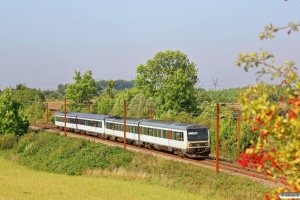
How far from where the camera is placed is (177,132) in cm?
3466

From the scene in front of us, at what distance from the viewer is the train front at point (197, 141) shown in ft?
112

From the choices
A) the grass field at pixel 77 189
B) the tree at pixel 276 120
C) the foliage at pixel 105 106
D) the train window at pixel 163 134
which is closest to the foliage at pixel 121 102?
the foliage at pixel 105 106

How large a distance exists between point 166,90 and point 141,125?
105 ft

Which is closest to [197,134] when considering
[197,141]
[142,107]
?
[197,141]

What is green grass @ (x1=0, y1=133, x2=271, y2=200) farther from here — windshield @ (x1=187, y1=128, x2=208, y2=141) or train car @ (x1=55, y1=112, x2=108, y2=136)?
train car @ (x1=55, y1=112, x2=108, y2=136)

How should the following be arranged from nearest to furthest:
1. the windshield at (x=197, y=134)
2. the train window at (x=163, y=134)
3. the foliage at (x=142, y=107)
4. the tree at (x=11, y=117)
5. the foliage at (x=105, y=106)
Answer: the windshield at (x=197, y=134) → the train window at (x=163, y=134) → the tree at (x=11, y=117) → the foliage at (x=142, y=107) → the foliage at (x=105, y=106)

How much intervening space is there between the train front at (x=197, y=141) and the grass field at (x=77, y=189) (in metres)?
4.90

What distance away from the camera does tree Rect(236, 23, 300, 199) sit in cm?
560

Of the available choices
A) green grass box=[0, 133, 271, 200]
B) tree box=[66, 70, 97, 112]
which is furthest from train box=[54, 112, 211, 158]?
tree box=[66, 70, 97, 112]

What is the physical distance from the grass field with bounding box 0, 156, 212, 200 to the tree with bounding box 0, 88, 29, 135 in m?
18.7

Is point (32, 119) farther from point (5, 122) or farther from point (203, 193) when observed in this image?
point (203, 193)

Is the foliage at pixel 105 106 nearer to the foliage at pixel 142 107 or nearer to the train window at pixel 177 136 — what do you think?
the foliage at pixel 142 107

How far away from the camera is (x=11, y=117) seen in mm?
54938

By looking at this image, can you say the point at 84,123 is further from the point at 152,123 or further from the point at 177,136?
the point at 177,136
